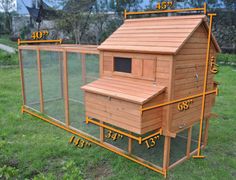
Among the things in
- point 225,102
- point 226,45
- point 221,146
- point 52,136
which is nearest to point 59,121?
point 52,136

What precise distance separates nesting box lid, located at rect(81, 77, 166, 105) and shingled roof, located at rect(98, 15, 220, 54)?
42 centimetres

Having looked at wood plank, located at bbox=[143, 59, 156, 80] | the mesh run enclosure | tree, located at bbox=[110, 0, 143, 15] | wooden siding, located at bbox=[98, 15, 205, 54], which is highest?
tree, located at bbox=[110, 0, 143, 15]

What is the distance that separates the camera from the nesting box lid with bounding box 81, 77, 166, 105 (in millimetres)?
2819

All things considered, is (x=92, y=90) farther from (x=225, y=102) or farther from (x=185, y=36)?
(x=225, y=102)

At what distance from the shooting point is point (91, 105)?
11.1ft

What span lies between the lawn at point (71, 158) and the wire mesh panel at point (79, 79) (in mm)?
412

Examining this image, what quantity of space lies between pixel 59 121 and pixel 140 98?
8.52 feet

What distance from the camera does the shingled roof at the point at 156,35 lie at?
2848mm

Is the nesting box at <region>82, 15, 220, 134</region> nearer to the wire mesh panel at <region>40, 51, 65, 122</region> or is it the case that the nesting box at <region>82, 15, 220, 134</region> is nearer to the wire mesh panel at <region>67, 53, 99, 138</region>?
the wire mesh panel at <region>67, 53, 99, 138</region>

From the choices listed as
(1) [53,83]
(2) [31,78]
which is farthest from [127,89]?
(2) [31,78]

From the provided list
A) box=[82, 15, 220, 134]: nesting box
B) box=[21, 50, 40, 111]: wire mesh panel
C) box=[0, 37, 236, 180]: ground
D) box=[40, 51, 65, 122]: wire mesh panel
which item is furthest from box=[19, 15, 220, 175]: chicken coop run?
box=[21, 50, 40, 111]: wire mesh panel

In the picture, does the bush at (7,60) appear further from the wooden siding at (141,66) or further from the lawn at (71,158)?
the wooden siding at (141,66)

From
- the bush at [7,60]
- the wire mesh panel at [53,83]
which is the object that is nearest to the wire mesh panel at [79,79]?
the wire mesh panel at [53,83]

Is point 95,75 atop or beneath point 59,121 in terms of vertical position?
atop
